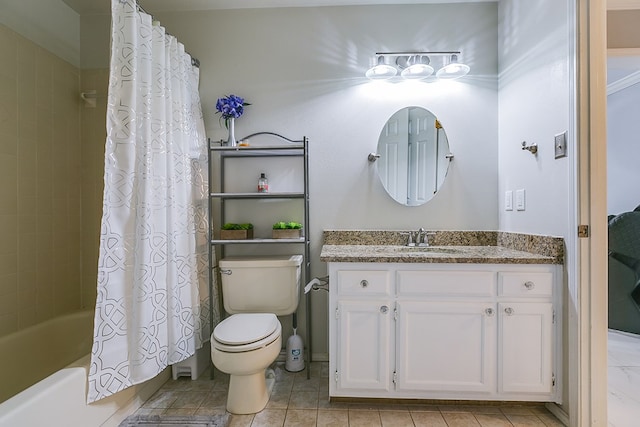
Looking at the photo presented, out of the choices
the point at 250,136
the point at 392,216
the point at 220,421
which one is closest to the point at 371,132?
the point at 392,216

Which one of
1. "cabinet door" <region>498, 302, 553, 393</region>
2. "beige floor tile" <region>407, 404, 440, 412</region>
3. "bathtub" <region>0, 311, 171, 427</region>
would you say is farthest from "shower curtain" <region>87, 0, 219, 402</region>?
"cabinet door" <region>498, 302, 553, 393</region>

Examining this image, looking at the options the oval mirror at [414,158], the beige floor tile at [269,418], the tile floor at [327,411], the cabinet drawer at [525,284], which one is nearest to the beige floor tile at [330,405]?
the tile floor at [327,411]

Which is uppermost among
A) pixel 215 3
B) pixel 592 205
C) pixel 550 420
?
pixel 215 3

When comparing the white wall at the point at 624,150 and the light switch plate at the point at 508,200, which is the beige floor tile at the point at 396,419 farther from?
the white wall at the point at 624,150

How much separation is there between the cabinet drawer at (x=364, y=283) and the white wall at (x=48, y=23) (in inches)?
94.0

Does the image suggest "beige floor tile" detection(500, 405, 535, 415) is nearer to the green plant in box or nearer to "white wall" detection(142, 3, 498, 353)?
"white wall" detection(142, 3, 498, 353)

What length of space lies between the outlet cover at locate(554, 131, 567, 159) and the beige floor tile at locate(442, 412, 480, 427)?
1.43m

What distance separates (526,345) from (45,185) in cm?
300

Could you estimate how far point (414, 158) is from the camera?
2199mm

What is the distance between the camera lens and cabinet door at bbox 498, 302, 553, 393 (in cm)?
161

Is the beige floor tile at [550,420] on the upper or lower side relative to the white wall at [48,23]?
lower

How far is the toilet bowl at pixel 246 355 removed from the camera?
1.58 meters

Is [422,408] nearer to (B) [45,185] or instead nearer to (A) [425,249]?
(A) [425,249]

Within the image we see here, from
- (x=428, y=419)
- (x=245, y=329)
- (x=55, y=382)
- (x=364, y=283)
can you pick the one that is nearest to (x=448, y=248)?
(x=364, y=283)
